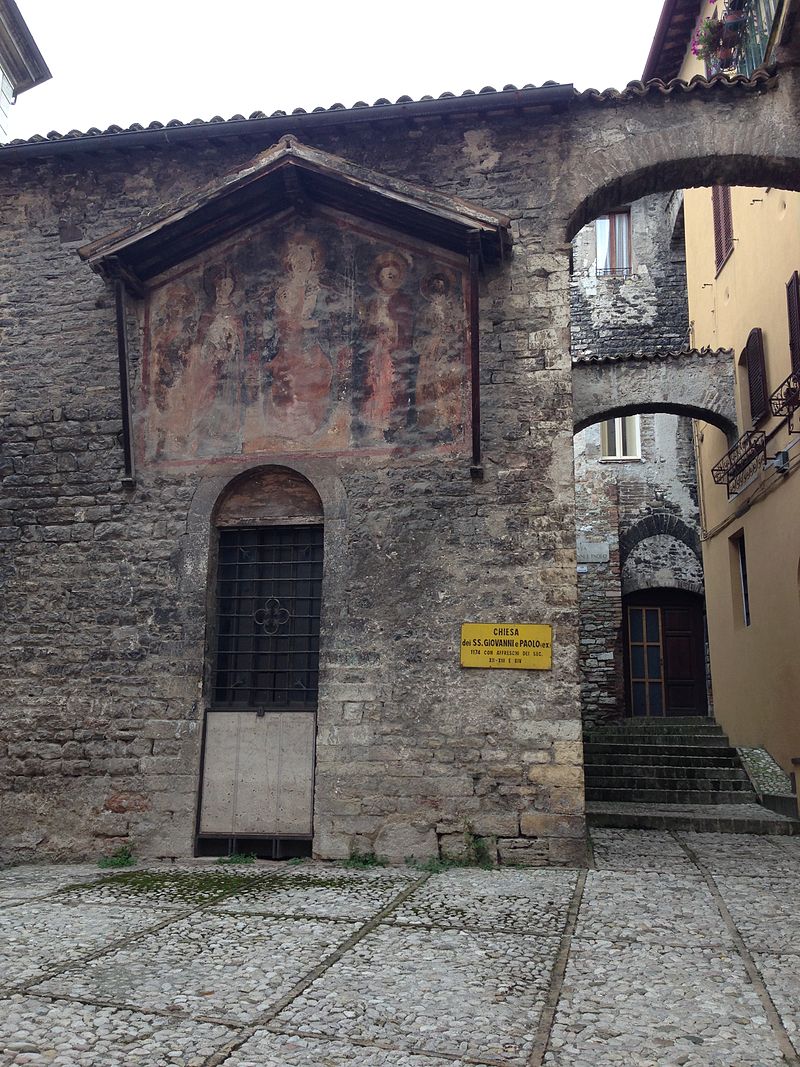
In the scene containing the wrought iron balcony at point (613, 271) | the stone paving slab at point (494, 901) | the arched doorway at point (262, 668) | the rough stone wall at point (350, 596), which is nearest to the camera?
the stone paving slab at point (494, 901)

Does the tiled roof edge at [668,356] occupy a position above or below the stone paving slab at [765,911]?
above

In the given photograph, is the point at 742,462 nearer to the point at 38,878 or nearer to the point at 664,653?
the point at 664,653

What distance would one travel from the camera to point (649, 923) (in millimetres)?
4797

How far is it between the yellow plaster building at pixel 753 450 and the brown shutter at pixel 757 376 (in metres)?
0.02

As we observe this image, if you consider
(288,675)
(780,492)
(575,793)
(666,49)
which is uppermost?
(666,49)

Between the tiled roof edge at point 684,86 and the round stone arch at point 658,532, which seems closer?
the tiled roof edge at point 684,86

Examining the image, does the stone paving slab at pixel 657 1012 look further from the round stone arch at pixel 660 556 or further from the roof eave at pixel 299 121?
the round stone arch at pixel 660 556

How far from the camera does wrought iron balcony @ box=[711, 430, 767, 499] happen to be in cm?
1016

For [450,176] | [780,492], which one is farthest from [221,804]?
[780,492]

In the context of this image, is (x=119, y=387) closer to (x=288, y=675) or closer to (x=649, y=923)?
(x=288, y=675)

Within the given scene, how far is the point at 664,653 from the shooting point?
50.6 ft

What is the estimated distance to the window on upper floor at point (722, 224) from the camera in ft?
39.3

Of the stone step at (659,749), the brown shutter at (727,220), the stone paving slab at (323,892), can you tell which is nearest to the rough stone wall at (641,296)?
the brown shutter at (727,220)

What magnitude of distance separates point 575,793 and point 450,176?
17.1ft
